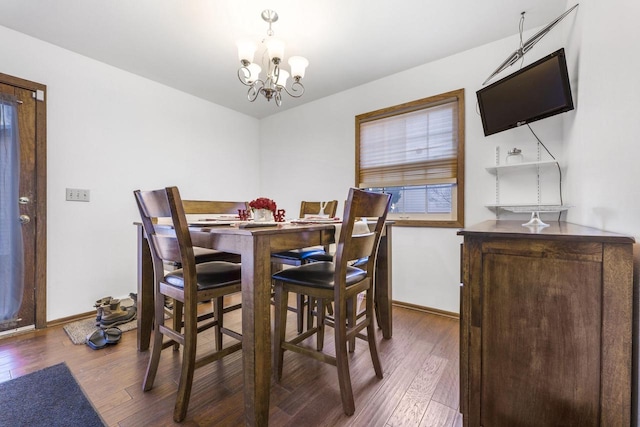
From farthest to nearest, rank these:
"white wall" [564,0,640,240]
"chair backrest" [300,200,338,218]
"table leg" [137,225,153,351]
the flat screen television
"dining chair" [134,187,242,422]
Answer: "chair backrest" [300,200,338,218] → "table leg" [137,225,153,351] → the flat screen television → "dining chair" [134,187,242,422] → "white wall" [564,0,640,240]

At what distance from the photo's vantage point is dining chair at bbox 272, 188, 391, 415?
49.4 inches

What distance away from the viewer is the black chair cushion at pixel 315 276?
4.47 feet

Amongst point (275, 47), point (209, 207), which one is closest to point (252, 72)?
point (275, 47)

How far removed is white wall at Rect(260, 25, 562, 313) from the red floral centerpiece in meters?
1.72

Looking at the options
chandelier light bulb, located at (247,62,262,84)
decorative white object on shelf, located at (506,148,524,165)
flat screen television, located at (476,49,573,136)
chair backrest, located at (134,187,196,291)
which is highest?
chandelier light bulb, located at (247,62,262,84)

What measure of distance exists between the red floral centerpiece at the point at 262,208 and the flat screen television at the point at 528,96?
1.80 meters

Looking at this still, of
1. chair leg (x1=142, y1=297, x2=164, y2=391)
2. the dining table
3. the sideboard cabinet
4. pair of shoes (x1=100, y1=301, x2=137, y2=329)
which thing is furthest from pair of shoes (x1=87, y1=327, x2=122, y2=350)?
the sideboard cabinet

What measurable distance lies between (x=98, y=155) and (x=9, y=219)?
2.74 ft

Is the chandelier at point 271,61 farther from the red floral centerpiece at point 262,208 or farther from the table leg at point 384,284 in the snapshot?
the table leg at point 384,284

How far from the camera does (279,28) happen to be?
2148 mm

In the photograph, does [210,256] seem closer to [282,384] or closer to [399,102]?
[282,384]

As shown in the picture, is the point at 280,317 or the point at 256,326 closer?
the point at 256,326

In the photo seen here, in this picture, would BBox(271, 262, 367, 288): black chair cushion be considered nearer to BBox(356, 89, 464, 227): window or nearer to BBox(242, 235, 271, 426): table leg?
BBox(242, 235, 271, 426): table leg

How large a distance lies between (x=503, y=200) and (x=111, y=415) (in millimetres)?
2942
